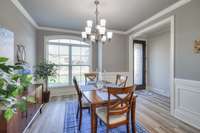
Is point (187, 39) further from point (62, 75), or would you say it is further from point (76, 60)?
point (62, 75)

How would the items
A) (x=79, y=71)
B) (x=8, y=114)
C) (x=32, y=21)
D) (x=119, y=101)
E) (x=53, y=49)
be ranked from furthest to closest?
(x=79, y=71) → (x=53, y=49) → (x=32, y=21) → (x=119, y=101) → (x=8, y=114)

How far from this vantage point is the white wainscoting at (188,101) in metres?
2.34

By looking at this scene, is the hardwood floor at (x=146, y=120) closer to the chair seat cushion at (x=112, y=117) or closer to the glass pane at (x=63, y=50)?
the chair seat cushion at (x=112, y=117)

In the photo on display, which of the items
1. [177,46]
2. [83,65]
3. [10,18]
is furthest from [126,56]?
[10,18]

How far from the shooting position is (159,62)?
4.93m

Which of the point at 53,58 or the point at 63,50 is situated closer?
the point at 53,58

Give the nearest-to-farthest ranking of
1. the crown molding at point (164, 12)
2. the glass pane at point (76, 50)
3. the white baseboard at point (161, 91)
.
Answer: the crown molding at point (164, 12)
the white baseboard at point (161, 91)
the glass pane at point (76, 50)

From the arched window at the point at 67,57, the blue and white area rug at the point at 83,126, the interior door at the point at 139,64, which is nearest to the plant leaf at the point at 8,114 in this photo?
the blue and white area rug at the point at 83,126

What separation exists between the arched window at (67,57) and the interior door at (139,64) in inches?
87.4

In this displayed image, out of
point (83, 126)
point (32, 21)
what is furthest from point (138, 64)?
point (32, 21)

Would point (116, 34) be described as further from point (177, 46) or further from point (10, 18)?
point (10, 18)

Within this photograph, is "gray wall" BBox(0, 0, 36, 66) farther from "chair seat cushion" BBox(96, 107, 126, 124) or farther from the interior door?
the interior door

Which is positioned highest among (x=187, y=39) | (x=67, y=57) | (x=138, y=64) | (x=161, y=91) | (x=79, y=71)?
(x=187, y=39)

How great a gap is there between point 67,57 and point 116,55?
6.71 feet
